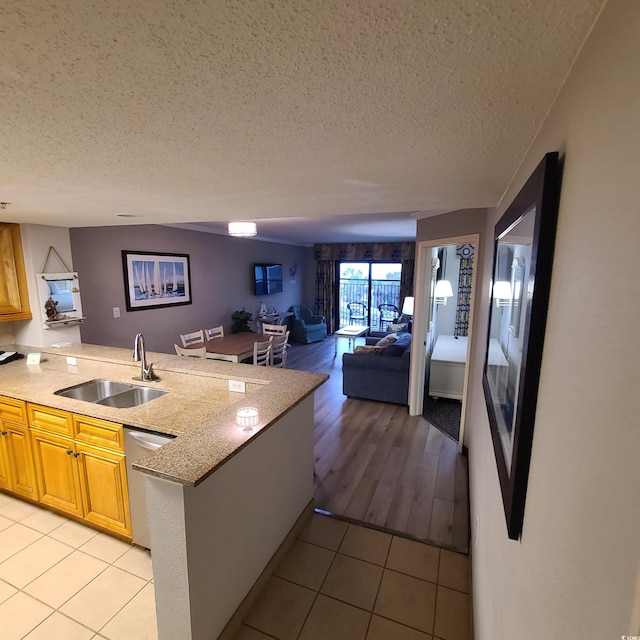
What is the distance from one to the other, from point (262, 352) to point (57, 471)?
8.15ft

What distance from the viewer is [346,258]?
29.8 feet

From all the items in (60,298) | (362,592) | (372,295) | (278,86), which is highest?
(278,86)

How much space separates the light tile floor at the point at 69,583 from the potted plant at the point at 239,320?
408cm

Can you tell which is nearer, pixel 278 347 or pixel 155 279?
pixel 155 279

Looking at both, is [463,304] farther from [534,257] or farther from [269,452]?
[534,257]

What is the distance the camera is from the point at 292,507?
220cm

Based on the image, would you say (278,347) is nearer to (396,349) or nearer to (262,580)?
(396,349)

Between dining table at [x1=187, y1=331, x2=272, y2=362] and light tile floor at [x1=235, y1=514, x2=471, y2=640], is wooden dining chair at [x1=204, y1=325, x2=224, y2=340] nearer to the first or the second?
dining table at [x1=187, y1=331, x2=272, y2=362]

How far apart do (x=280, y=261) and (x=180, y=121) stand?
23.7ft

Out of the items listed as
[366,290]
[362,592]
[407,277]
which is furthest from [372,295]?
[362,592]

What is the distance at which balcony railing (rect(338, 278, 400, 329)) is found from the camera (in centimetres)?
900

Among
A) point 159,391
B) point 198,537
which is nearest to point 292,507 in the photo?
point 198,537

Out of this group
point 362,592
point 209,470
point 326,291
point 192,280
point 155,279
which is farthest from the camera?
point 326,291

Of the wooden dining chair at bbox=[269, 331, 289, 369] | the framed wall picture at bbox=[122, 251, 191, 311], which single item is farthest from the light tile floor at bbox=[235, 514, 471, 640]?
the framed wall picture at bbox=[122, 251, 191, 311]
